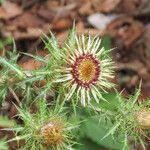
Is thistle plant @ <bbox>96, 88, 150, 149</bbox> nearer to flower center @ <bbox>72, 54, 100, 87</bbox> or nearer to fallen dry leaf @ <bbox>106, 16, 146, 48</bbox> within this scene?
flower center @ <bbox>72, 54, 100, 87</bbox>

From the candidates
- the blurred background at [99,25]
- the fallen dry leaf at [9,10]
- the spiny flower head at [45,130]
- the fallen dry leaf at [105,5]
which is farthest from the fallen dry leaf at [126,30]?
the spiny flower head at [45,130]

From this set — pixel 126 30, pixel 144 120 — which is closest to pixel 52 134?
pixel 144 120

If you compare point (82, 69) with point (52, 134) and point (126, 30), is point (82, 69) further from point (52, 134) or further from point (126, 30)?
point (126, 30)

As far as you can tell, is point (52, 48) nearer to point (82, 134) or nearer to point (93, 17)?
point (82, 134)

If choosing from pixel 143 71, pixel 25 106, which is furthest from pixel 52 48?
pixel 143 71

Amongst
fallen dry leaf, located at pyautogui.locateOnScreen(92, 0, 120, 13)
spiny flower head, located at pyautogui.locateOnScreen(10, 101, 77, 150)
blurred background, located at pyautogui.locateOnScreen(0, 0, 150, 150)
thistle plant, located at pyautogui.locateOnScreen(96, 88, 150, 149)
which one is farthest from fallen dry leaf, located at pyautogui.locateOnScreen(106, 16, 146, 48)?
spiny flower head, located at pyautogui.locateOnScreen(10, 101, 77, 150)

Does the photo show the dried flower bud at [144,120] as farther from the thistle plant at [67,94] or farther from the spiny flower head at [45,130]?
the spiny flower head at [45,130]
